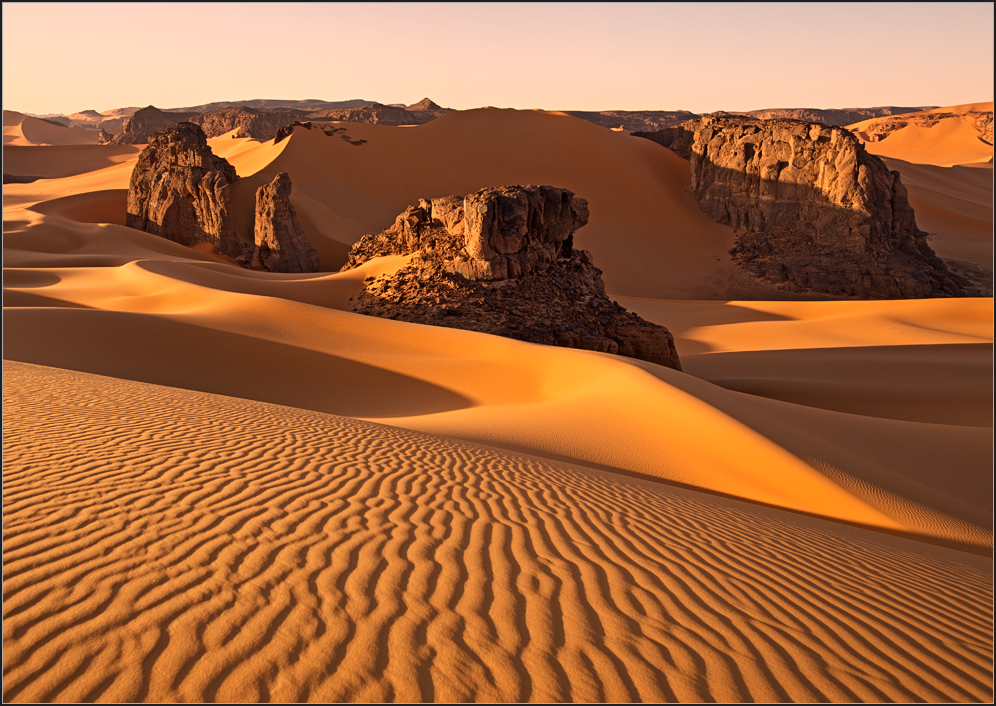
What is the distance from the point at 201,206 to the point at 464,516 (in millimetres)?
30485

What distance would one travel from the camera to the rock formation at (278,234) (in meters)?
27.5

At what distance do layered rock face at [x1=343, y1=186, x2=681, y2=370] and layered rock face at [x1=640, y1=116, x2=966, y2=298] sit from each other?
1662cm

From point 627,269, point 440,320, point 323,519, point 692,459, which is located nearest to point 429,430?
point 692,459

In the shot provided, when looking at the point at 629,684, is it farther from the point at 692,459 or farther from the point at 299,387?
the point at 299,387

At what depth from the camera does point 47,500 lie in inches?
148


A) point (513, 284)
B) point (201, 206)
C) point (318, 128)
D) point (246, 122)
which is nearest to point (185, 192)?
point (201, 206)

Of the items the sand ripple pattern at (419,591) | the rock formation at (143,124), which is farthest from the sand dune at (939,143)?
the sand ripple pattern at (419,591)

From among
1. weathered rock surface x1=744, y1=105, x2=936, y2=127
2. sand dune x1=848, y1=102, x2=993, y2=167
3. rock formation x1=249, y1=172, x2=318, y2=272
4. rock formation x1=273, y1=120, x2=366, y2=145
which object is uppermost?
weathered rock surface x1=744, y1=105, x2=936, y2=127

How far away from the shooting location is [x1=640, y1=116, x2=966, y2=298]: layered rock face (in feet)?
93.2

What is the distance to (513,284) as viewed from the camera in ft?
52.4

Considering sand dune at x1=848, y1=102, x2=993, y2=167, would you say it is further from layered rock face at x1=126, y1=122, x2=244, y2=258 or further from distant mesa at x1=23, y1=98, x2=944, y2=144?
layered rock face at x1=126, y1=122, x2=244, y2=258

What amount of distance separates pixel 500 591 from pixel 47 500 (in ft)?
9.48

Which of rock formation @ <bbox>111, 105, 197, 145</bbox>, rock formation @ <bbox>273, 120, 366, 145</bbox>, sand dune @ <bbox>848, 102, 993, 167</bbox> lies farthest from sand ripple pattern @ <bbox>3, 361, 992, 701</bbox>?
sand dune @ <bbox>848, 102, 993, 167</bbox>

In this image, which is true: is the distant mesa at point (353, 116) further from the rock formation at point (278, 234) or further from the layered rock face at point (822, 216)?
the rock formation at point (278, 234)
